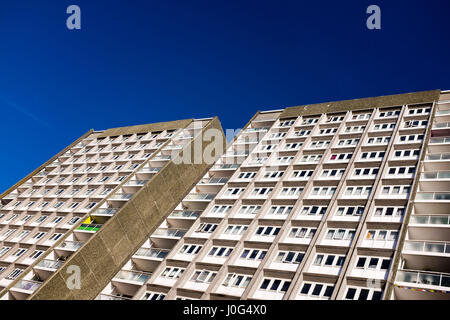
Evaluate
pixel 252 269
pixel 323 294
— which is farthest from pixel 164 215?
pixel 323 294

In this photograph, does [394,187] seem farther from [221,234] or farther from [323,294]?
[221,234]

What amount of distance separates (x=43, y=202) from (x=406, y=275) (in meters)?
41.3

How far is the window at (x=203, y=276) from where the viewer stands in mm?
29047

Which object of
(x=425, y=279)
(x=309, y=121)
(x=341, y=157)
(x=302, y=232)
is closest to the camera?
(x=425, y=279)

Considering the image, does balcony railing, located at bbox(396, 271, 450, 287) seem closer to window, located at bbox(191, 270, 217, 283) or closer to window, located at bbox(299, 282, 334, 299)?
window, located at bbox(299, 282, 334, 299)

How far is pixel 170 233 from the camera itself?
36.1 meters

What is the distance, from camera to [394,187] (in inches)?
1243

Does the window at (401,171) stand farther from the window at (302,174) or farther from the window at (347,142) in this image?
the window at (302,174)

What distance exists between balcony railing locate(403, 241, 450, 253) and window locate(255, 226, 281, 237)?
9644 millimetres

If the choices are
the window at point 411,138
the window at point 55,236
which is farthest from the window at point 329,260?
the window at point 55,236

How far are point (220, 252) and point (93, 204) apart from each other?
1901 centimetres

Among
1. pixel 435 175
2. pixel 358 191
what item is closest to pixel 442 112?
pixel 435 175

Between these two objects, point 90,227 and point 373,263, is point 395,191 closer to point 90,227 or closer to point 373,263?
point 373,263

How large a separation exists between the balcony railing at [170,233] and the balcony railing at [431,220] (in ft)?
62.7
